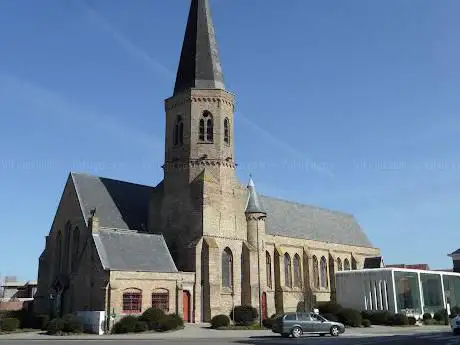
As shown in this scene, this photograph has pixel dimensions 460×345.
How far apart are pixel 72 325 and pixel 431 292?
34891mm

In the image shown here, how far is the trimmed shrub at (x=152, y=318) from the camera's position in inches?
1299

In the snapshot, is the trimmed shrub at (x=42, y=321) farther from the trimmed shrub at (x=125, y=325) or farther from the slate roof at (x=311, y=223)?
the slate roof at (x=311, y=223)

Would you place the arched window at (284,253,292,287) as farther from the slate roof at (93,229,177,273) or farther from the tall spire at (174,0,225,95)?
the tall spire at (174,0,225,95)

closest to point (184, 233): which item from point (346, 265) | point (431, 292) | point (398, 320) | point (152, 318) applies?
point (152, 318)

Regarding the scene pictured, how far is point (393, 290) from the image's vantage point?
147ft

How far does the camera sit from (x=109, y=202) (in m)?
42.7

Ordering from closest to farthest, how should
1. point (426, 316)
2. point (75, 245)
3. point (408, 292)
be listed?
1. point (75, 245)
2. point (426, 316)
3. point (408, 292)

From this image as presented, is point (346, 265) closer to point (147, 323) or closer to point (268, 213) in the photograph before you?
point (268, 213)

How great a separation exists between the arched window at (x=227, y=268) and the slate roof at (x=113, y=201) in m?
7.63

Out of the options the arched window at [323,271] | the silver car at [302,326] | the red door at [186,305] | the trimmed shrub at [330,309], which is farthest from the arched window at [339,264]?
the silver car at [302,326]

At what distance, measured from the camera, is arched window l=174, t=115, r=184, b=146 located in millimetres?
43763

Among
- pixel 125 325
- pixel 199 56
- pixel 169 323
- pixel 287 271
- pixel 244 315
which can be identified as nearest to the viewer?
pixel 125 325

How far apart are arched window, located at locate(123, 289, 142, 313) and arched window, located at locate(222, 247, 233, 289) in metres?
7.80

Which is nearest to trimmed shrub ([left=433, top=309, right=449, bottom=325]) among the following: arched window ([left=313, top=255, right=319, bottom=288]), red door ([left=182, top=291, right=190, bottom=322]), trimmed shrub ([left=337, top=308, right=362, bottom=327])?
trimmed shrub ([left=337, top=308, right=362, bottom=327])
